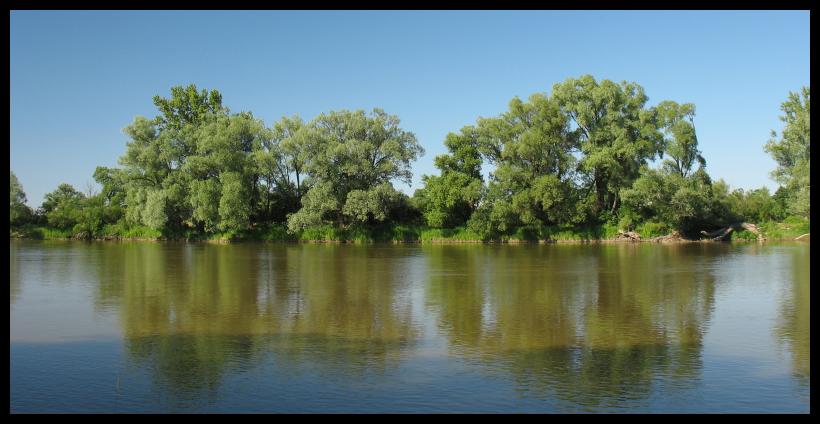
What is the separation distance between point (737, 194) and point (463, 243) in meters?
21.9

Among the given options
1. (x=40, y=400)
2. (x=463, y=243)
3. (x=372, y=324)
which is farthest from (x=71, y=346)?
(x=463, y=243)

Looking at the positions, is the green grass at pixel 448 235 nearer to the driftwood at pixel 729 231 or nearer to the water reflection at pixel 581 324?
the driftwood at pixel 729 231

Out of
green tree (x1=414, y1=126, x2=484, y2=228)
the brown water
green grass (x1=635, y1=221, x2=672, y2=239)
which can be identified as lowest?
the brown water

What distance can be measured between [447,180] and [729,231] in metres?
19.3

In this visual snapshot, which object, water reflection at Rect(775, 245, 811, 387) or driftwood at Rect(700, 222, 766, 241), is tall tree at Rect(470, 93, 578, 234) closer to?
driftwood at Rect(700, 222, 766, 241)

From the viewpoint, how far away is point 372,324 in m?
12.8

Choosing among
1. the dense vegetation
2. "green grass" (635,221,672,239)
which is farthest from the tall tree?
"green grass" (635,221,672,239)

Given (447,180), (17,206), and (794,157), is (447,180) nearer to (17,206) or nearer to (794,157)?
(794,157)

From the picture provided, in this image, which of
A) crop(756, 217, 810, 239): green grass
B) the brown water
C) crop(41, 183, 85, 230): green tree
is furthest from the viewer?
crop(41, 183, 85, 230): green tree

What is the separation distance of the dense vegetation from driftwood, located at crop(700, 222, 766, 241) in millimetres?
796

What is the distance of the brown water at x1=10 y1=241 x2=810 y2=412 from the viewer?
7977 mm

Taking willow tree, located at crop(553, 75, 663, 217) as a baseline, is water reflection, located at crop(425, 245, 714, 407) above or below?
below
